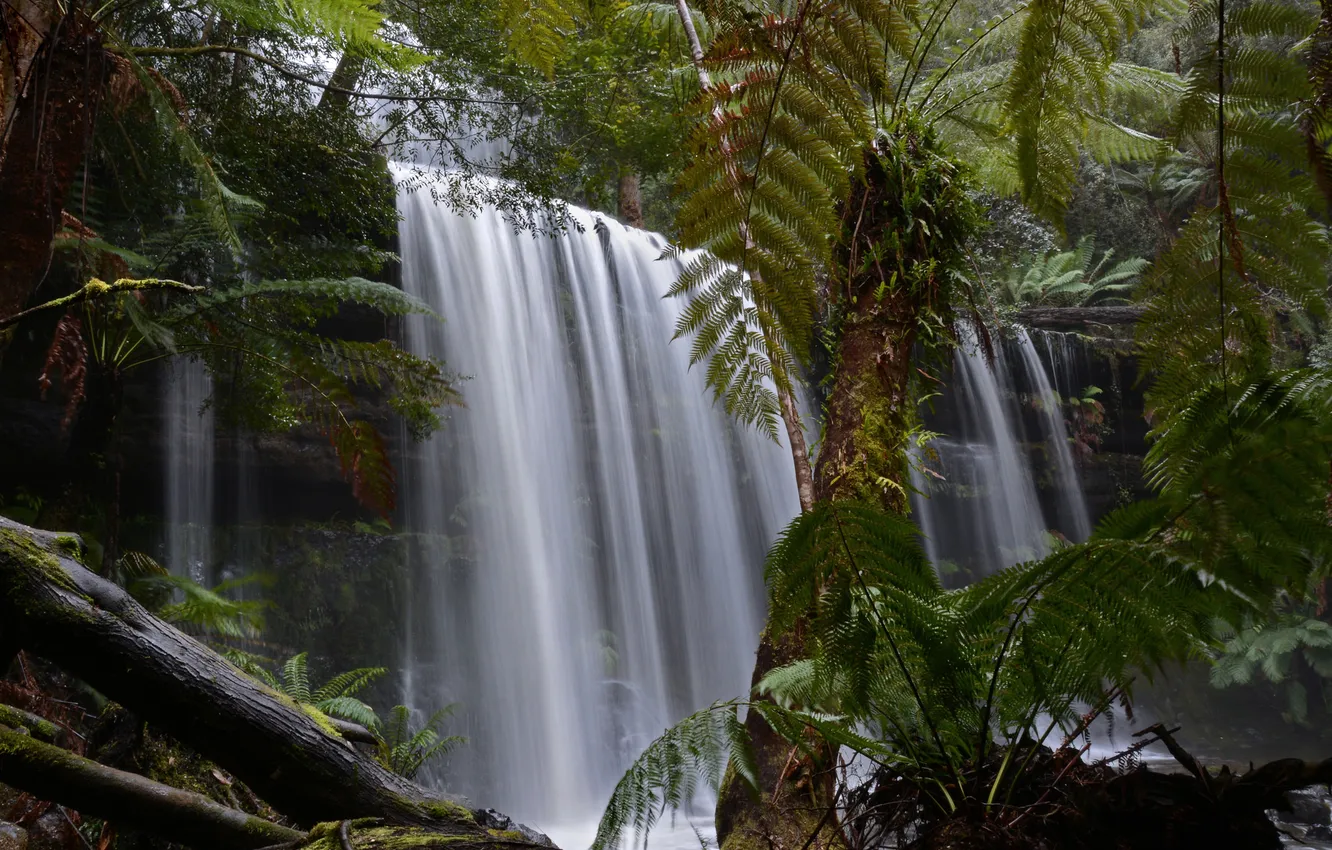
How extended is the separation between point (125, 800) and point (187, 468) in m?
8.20

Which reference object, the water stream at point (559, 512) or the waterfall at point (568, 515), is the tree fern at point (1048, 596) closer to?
the water stream at point (559, 512)

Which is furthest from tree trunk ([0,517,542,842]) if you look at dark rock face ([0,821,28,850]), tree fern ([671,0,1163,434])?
tree fern ([671,0,1163,434])

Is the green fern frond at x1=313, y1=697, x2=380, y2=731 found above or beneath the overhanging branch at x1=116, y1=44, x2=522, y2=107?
beneath

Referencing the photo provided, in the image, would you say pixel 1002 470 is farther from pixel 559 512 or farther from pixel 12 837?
pixel 12 837

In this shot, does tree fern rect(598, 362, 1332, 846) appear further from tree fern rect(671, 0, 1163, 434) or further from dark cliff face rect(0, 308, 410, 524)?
dark cliff face rect(0, 308, 410, 524)

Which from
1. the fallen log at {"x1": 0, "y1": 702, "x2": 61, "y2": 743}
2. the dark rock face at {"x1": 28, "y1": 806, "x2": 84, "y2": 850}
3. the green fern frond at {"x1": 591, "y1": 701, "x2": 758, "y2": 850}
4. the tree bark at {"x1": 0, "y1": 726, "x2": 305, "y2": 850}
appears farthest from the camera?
the dark rock face at {"x1": 28, "y1": 806, "x2": 84, "y2": 850}

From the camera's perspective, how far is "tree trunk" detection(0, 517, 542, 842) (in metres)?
1.48

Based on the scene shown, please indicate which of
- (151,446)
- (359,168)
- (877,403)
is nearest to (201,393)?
(151,446)

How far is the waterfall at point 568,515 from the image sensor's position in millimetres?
9250

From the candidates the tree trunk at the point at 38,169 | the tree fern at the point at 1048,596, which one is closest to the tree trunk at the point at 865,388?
the tree fern at the point at 1048,596

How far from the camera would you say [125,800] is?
1.42 m

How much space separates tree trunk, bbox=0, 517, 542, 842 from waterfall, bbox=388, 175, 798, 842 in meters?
7.39

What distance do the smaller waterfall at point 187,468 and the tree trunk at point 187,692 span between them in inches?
298

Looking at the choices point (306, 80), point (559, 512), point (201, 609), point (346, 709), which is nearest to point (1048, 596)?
point (201, 609)
